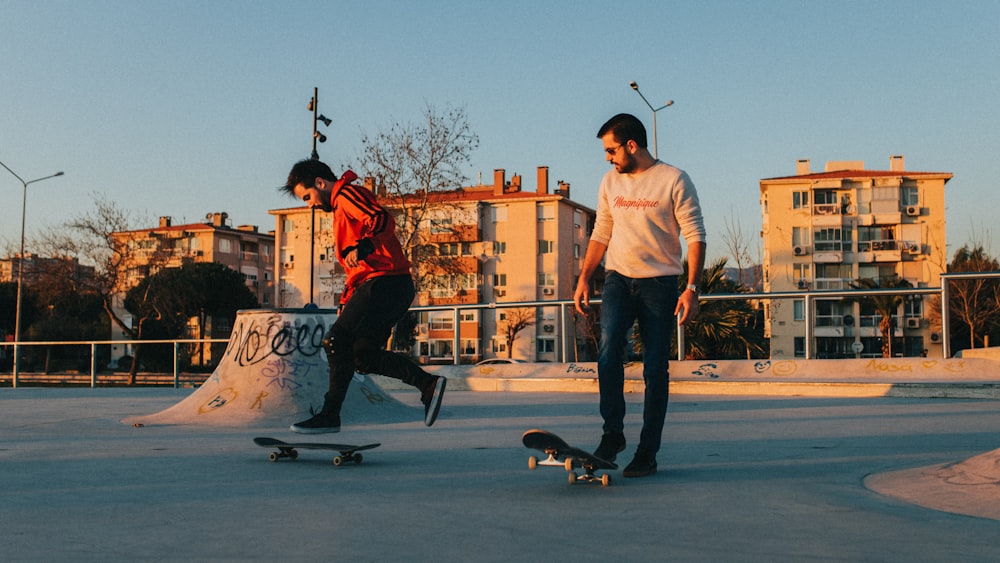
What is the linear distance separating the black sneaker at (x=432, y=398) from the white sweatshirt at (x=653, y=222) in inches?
42.7

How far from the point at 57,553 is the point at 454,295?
77.1 metres

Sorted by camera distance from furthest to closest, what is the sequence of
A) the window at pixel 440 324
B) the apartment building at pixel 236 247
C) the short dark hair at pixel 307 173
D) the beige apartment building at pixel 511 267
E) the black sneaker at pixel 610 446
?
1. the apartment building at pixel 236 247
2. the window at pixel 440 324
3. the beige apartment building at pixel 511 267
4. the short dark hair at pixel 307 173
5. the black sneaker at pixel 610 446

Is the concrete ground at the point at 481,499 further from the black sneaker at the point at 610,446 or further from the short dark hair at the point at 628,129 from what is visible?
the short dark hair at the point at 628,129

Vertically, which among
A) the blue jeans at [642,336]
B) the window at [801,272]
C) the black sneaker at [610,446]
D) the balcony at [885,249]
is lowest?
the black sneaker at [610,446]

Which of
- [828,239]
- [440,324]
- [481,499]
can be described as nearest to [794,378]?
[481,499]

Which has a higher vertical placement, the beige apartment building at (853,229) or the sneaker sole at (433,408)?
the beige apartment building at (853,229)

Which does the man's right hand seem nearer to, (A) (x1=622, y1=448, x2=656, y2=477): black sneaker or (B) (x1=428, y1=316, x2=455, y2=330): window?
(A) (x1=622, y1=448, x2=656, y2=477): black sneaker

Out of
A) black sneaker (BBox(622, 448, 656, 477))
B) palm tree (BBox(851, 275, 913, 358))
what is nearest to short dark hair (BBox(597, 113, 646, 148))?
black sneaker (BBox(622, 448, 656, 477))

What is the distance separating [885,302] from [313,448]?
53.7 m

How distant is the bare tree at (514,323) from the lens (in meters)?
74.2

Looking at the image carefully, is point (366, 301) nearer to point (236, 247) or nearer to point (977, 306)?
point (977, 306)

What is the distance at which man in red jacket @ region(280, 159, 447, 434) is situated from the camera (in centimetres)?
479

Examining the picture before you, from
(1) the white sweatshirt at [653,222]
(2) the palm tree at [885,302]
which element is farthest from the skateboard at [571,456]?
(2) the palm tree at [885,302]

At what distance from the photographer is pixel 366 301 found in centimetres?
482
